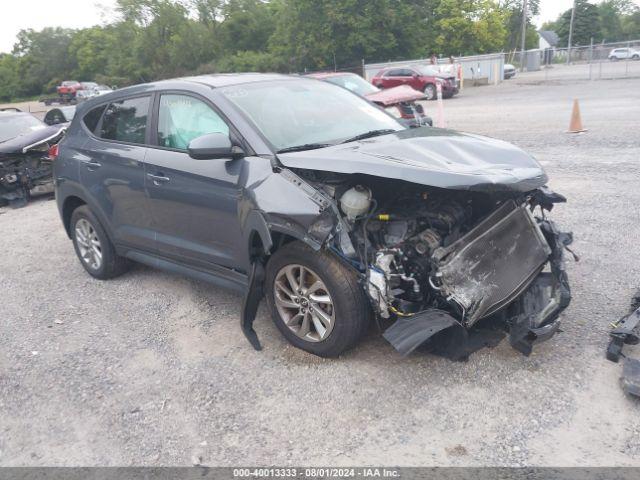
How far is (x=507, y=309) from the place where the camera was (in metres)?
3.83

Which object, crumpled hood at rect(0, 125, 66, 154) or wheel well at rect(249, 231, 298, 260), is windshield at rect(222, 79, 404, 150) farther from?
crumpled hood at rect(0, 125, 66, 154)

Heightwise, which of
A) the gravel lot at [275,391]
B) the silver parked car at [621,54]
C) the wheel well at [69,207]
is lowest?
the silver parked car at [621,54]

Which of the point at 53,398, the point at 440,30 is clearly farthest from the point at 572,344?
the point at 440,30

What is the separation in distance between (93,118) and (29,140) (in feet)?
17.3

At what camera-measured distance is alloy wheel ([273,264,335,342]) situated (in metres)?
3.74

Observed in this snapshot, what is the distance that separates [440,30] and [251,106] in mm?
44762

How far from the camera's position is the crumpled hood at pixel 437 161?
3.29 m

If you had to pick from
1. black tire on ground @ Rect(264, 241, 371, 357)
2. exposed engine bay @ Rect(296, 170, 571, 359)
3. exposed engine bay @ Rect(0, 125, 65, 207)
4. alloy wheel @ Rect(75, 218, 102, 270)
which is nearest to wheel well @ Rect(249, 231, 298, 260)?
black tire on ground @ Rect(264, 241, 371, 357)

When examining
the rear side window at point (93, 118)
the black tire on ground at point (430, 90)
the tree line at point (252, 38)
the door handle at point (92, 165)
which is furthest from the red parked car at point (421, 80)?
the door handle at point (92, 165)

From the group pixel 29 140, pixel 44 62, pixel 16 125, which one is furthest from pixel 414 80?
pixel 44 62

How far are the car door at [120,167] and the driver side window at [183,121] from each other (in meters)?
0.22

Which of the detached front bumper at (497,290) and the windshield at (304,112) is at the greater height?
the windshield at (304,112)

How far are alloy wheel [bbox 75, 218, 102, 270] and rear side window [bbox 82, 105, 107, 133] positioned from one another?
932 millimetres

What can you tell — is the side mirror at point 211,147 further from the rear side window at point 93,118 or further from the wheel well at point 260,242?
the rear side window at point 93,118
